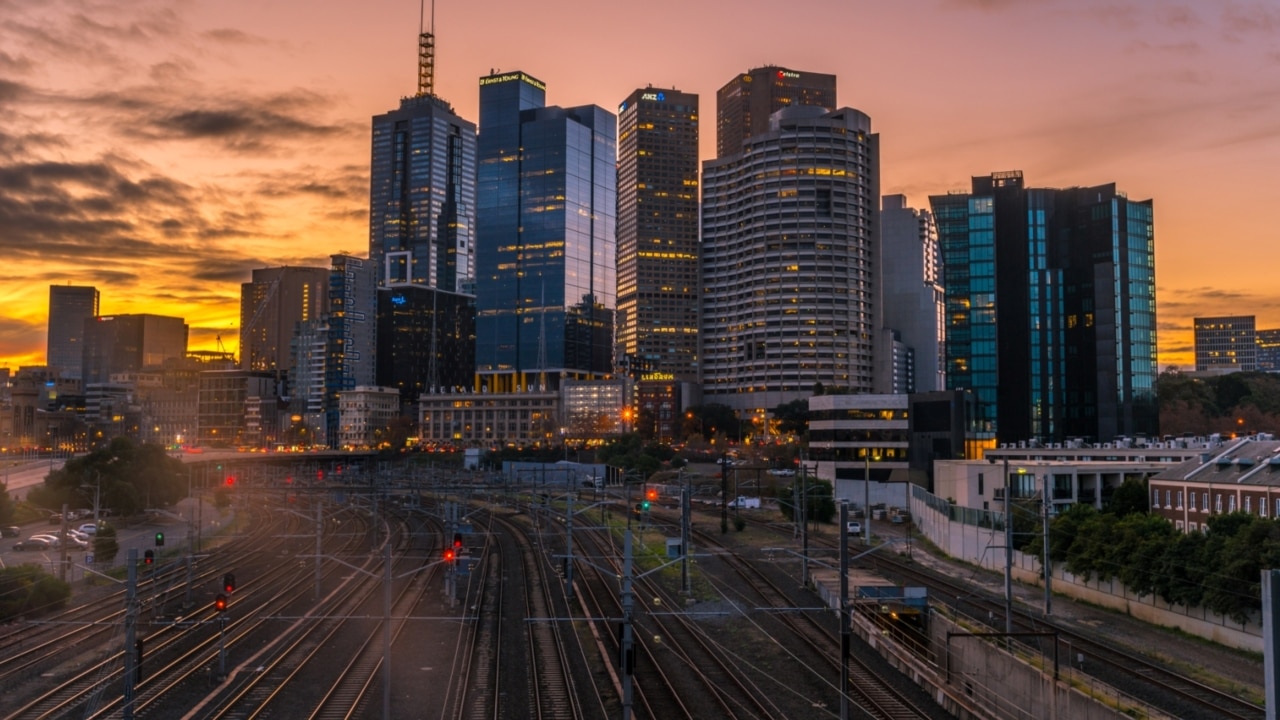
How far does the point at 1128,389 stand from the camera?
14062 centimetres

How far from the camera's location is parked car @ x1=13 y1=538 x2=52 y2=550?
66.0 metres

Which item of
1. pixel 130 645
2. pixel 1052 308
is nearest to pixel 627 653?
pixel 130 645

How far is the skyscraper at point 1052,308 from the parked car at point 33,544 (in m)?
118

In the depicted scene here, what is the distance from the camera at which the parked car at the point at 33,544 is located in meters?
66.0

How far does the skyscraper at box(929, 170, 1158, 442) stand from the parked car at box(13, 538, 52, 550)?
118 metres

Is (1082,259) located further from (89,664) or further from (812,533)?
(89,664)

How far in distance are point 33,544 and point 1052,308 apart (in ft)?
449

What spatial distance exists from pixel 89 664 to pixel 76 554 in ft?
124

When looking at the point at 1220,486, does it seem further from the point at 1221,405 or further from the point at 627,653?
the point at 1221,405

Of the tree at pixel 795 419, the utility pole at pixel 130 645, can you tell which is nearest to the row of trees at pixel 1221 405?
the tree at pixel 795 419

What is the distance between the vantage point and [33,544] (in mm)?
67500

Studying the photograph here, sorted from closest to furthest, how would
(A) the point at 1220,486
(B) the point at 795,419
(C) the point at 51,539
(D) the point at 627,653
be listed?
(D) the point at 627,653, (A) the point at 1220,486, (C) the point at 51,539, (B) the point at 795,419

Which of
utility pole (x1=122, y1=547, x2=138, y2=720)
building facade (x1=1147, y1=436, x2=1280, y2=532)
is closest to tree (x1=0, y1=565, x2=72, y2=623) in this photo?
utility pole (x1=122, y1=547, x2=138, y2=720)

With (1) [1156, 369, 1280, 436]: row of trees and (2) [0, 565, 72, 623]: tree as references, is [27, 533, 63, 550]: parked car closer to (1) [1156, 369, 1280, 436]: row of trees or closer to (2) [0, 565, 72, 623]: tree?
(2) [0, 565, 72, 623]: tree
